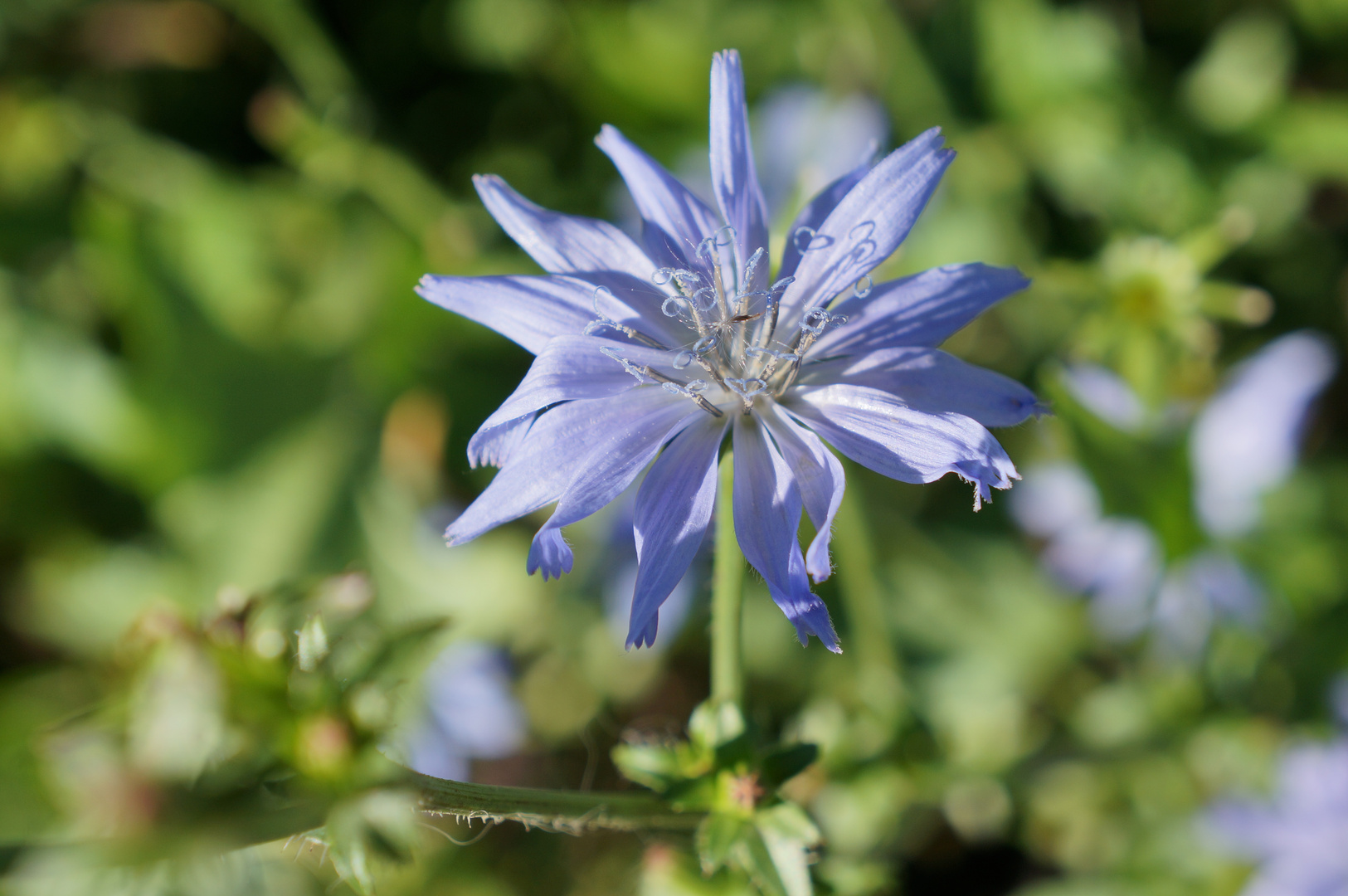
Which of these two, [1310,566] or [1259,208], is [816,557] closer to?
[1310,566]

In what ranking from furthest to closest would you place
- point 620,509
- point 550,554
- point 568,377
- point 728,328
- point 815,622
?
point 620,509 < point 728,328 < point 568,377 < point 550,554 < point 815,622

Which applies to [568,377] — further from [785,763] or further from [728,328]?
[785,763]

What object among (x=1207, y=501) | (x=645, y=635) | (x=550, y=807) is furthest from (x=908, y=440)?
(x=1207, y=501)

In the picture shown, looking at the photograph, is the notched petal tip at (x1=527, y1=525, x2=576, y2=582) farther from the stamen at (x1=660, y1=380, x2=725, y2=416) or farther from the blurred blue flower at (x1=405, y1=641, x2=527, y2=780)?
the blurred blue flower at (x1=405, y1=641, x2=527, y2=780)

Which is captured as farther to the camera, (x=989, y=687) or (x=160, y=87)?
(x=160, y=87)

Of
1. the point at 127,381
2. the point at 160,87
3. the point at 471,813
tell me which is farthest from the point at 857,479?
the point at 160,87

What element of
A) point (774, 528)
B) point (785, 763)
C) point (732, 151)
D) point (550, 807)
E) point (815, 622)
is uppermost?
point (732, 151)
